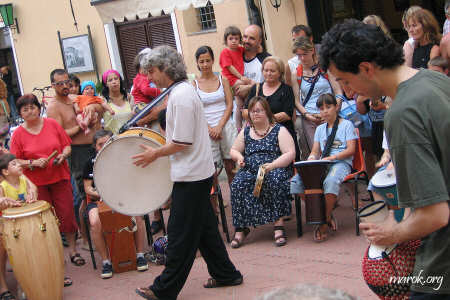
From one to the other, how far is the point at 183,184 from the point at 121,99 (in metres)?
3.13

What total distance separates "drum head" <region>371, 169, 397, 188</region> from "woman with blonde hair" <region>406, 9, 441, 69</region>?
11.0ft

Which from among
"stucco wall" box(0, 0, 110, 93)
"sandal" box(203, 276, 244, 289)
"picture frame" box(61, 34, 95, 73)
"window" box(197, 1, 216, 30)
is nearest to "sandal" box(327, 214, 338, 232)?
"sandal" box(203, 276, 244, 289)

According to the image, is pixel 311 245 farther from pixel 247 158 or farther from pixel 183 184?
pixel 183 184

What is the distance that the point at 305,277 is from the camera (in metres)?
4.93

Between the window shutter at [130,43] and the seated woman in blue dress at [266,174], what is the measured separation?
23.8ft

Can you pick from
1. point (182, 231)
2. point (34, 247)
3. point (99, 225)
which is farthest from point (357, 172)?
point (34, 247)

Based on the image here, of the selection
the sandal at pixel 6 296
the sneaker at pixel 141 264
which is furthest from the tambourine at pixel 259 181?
the sandal at pixel 6 296

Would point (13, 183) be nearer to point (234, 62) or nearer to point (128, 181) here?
point (128, 181)

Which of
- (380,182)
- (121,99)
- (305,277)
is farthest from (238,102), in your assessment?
(380,182)

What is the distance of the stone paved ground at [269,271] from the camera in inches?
190

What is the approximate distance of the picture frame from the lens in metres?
13.8

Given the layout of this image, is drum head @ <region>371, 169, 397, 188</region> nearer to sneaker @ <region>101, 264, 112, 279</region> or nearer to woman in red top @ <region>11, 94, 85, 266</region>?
sneaker @ <region>101, 264, 112, 279</region>

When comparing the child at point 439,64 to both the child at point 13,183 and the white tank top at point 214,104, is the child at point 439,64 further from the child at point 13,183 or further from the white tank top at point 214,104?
the child at point 13,183

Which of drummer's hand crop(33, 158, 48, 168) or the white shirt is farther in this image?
drummer's hand crop(33, 158, 48, 168)
